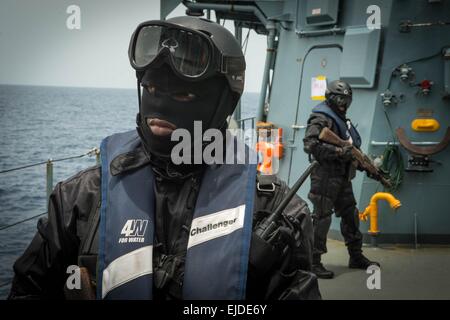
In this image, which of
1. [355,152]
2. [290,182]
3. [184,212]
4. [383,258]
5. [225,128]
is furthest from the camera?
[290,182]

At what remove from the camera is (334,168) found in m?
5.54

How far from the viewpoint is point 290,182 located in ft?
25.5

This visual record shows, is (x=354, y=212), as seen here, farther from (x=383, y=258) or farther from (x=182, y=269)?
(x=182, y=269)

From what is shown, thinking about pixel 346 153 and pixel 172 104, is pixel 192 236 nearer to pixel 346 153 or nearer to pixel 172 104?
pixel 172 104

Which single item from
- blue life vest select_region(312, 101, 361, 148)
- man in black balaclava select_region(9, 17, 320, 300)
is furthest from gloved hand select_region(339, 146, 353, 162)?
man in black balaclava select_region(9, 17, 320, 300)

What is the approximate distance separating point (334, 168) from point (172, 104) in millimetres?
3969

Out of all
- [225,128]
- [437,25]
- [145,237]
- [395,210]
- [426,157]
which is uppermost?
[437,25]

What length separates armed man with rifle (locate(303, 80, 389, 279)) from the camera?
5414mm

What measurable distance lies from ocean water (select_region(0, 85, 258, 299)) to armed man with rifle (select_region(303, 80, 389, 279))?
1.87 meters

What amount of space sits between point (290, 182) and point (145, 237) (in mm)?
6205

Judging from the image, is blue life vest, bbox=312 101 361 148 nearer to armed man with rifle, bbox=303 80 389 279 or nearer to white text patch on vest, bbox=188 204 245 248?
armed man with rifle, bbox=303 80 389 279

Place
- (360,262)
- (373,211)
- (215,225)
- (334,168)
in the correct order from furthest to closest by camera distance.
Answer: (373,211), (360,262), (334,168), (215,225)

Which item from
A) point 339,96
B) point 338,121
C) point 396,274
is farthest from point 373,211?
point 339,96
